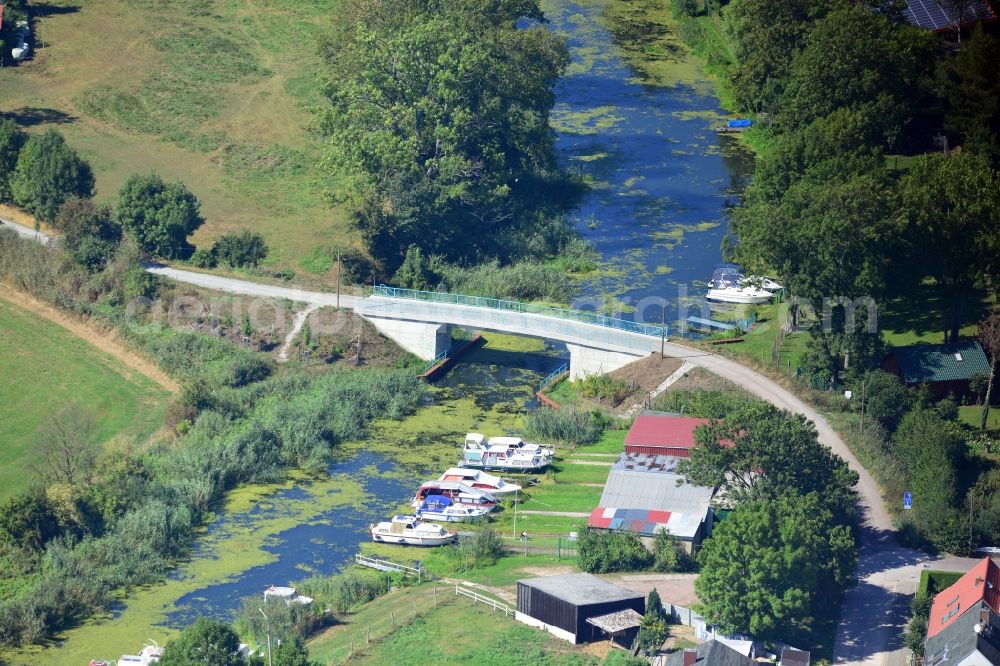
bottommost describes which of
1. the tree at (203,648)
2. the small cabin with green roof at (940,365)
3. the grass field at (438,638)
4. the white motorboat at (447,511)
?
the grass field at (438,638)

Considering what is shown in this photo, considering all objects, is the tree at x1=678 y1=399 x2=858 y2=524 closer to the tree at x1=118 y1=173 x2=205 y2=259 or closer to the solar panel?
the tree at x1=118 y1=173 x2=205 y2=259

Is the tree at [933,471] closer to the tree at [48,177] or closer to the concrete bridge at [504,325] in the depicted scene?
the concrete bridge at [504,325]

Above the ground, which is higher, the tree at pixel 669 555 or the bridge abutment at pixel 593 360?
the bridge abutment at pixel 593 360

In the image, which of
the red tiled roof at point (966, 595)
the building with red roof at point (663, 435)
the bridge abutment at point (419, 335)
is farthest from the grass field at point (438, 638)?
the bridge abutment at point (419, 335)

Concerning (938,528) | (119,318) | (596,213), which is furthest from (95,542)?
(596,213)

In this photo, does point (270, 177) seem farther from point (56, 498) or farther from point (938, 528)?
point (938, 528)

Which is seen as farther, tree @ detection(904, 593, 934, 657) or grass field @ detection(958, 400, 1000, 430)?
grass field @ detection(958, 400, 1000, 430)

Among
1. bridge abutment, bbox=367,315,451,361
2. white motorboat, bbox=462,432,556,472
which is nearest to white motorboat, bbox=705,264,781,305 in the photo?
bridge abutment, bbox=367,315,451,361
